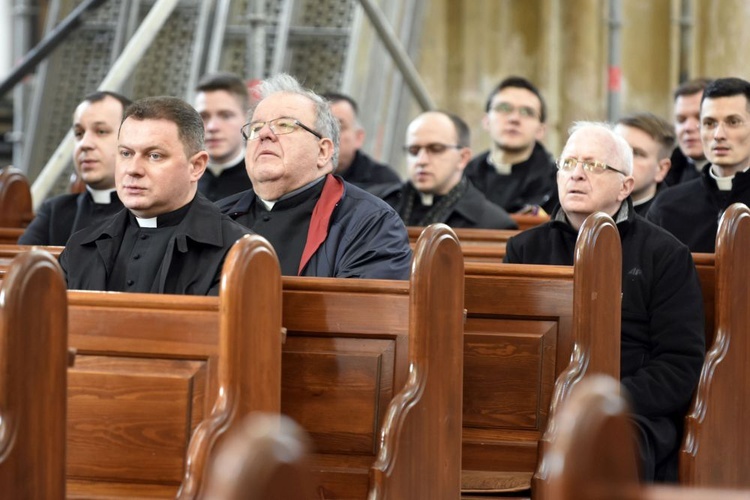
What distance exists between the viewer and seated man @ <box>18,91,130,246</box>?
4531 mm

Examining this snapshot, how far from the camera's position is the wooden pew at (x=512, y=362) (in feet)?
10.1

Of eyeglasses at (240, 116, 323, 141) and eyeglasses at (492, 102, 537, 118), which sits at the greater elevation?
eyeglasses at (492, 102, 537, 118)

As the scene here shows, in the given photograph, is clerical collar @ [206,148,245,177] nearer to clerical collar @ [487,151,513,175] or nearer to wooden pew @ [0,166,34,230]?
wooden pew @ [0,166,34,230]

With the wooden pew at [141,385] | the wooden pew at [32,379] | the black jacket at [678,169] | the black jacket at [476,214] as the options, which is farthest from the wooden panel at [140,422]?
the black jacket at [678,169]

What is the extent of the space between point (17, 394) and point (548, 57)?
290 inches

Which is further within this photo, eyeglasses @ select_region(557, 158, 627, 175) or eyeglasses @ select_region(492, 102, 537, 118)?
eyeglasses @ select_region(492, 102, 537, 118)

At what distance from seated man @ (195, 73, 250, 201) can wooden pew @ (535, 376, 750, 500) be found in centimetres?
401

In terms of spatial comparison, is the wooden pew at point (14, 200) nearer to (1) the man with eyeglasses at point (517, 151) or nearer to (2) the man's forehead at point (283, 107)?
(2) the man's forehead at point (283, 107)

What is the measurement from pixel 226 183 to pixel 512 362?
255 cm

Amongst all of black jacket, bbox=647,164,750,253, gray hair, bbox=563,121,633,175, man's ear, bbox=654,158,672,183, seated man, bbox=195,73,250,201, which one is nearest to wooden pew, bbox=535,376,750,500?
gray hair, bbox=563,121,633,175

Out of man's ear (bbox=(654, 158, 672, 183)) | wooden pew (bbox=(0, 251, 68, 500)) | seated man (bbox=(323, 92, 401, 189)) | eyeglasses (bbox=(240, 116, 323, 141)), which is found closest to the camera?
wooden pew (bbox=(0, 251, 68, 500))

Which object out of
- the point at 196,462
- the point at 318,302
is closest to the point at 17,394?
the point at 196,462

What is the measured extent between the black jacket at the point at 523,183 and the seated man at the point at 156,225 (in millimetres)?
2942

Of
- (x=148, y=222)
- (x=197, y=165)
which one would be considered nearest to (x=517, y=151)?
(x=197, y=165)
